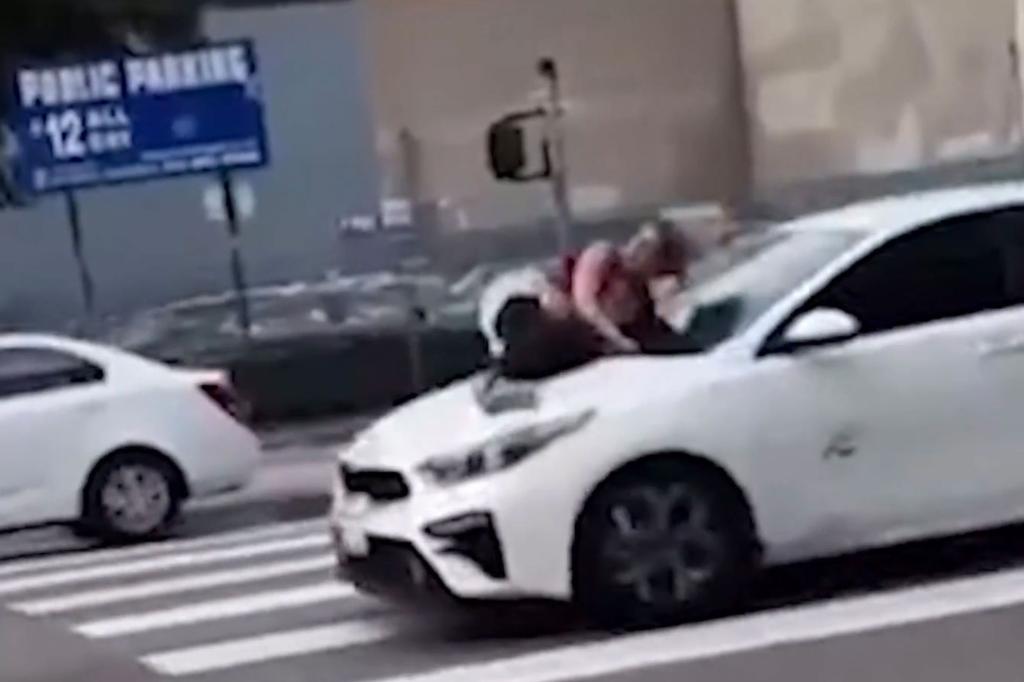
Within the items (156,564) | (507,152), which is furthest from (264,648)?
(507,152)

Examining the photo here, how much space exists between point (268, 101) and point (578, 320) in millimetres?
20521

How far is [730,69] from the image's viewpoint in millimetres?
36562

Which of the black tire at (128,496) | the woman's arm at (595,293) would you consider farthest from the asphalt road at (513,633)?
the black tire at (128,496)

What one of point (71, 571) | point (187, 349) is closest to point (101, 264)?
point (187, 349)

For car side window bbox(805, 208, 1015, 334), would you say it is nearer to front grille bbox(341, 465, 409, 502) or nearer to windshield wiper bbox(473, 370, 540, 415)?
windshield wiper bbox(473, 370, 540, 415)

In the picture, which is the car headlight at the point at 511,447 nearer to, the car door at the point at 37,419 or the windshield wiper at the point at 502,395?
the windshield wiper at the point at 502,395

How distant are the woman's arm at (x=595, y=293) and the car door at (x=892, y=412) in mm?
881

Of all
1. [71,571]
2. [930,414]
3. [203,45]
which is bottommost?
[71,571]

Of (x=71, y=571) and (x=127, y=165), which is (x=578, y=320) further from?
(x=127, y=165)

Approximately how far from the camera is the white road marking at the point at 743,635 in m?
10.9

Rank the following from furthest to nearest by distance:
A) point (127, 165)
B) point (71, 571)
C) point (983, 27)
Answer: point (983, 27) < point (127, 165) < point (71, 571)

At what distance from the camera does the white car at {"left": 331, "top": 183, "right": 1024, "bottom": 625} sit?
11.3 metres

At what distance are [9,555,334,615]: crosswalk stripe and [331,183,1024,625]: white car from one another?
2837 mm

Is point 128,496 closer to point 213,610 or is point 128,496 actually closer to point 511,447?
point 213,610
